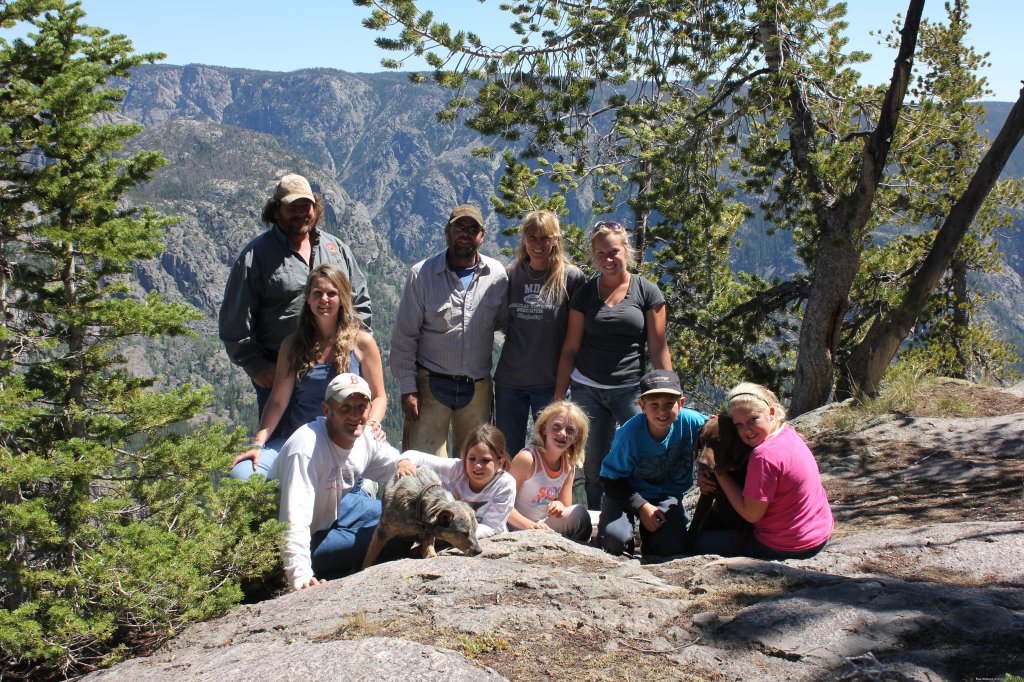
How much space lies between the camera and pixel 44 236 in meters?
5.15

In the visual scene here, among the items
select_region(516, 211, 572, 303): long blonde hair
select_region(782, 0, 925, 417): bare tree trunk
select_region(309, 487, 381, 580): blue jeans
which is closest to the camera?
select_region(309, 487, 381, 580): blue jeans

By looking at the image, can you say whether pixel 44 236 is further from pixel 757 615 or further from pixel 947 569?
pixel 947 569

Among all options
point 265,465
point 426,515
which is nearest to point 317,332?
point 265,465

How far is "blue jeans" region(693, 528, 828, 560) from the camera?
198 inches

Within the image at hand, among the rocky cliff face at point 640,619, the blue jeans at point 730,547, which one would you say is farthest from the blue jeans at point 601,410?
the rocky cliff face at point 640,619

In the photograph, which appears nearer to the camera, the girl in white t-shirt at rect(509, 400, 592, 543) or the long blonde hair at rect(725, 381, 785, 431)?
the long blonde hair at rect(725, 381, 785, 431)

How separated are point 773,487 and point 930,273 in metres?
5.74

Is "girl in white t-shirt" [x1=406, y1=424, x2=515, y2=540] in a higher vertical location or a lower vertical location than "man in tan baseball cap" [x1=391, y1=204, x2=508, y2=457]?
lower

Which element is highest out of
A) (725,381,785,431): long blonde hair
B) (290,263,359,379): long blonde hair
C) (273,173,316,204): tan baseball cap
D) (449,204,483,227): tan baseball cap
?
(273,173,316,204): tan baseball cap

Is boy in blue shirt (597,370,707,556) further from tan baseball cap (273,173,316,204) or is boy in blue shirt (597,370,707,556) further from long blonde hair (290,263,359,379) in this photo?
tan baseball cap (273,173,316,204)

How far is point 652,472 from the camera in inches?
219

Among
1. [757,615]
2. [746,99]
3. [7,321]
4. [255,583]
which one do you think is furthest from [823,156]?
[7,321]

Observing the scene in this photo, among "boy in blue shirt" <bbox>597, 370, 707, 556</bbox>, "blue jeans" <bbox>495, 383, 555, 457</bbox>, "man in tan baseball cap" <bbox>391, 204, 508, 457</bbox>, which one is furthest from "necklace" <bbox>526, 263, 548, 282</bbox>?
"boy in blue shirt" <bbox>597, 370, 707, 556</bbox>

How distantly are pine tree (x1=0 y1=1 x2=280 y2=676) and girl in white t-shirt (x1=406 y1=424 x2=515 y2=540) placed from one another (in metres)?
1.24
